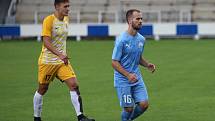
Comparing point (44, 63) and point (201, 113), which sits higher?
point (44, 63)

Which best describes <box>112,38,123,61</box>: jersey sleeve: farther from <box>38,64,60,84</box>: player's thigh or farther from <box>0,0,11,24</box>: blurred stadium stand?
<box>0,0,11,24</box>: blurred stadium stand

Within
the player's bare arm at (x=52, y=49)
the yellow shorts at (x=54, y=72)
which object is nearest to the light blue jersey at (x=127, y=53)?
the player's bare arm at (x=52, y=49)

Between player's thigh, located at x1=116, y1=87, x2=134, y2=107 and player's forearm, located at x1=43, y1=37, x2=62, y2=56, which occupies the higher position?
player's forearm, located at x1=43, y1=37, x2=62, y2=56

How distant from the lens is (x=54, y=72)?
463 inches

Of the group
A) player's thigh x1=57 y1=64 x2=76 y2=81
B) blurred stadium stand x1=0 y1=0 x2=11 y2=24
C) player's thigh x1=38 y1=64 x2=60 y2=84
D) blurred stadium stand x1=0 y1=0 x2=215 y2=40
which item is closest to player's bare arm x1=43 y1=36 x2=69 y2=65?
player's thigh x1=57 y1=64 x2=76 y2=81

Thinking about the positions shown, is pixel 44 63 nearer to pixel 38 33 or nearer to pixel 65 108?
pixel 65 108

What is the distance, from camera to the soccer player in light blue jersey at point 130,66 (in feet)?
33.8

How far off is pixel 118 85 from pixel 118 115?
2443 mm

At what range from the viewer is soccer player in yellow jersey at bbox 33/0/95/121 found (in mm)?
11508

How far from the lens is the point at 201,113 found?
12891 millimetres

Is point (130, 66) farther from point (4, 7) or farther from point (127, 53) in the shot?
point (4, 7)

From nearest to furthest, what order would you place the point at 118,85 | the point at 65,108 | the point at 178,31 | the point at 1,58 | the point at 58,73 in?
1. the point at 118,85
2. the point at 58,73
3. the point at 65,108
4. the point at 1,58
5. the point at 178,31

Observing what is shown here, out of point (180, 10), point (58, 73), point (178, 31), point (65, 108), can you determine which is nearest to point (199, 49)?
point (178, 31)

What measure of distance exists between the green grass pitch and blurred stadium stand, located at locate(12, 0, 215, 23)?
9650 mm
